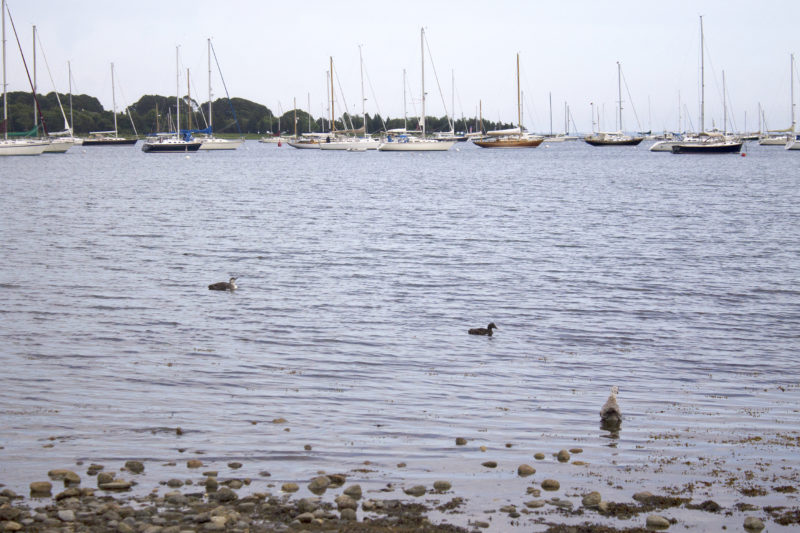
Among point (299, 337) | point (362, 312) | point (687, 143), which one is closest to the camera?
point (299, 337)

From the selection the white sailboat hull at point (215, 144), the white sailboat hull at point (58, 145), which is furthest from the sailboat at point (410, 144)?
the white sailboat hull at point (58, 145)

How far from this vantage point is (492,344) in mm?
19094

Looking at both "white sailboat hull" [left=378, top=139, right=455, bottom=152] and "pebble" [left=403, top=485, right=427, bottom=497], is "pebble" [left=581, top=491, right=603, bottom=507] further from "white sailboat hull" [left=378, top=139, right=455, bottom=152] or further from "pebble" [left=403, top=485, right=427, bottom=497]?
"white sailboat hull" [left=378, top=139, right=455, bottom=152]

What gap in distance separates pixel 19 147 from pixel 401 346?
108693mm

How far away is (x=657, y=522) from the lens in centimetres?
927

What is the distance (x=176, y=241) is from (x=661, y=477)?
3072 centimetres

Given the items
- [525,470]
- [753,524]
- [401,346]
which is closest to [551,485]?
[525,470]

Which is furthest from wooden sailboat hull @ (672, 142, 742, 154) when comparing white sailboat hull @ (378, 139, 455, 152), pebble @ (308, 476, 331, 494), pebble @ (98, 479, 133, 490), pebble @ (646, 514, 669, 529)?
pebble @ (98, 479, 133, 490)

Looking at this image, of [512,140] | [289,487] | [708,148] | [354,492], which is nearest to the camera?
[354,492]

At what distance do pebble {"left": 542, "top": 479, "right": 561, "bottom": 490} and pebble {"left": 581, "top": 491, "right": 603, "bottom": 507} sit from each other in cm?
47

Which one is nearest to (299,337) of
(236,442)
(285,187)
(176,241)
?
(236,442)

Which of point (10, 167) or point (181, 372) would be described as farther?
point (10, 167)

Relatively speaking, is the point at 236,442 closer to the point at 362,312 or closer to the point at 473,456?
the point at 473,456

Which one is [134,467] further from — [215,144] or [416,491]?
[215,144]
